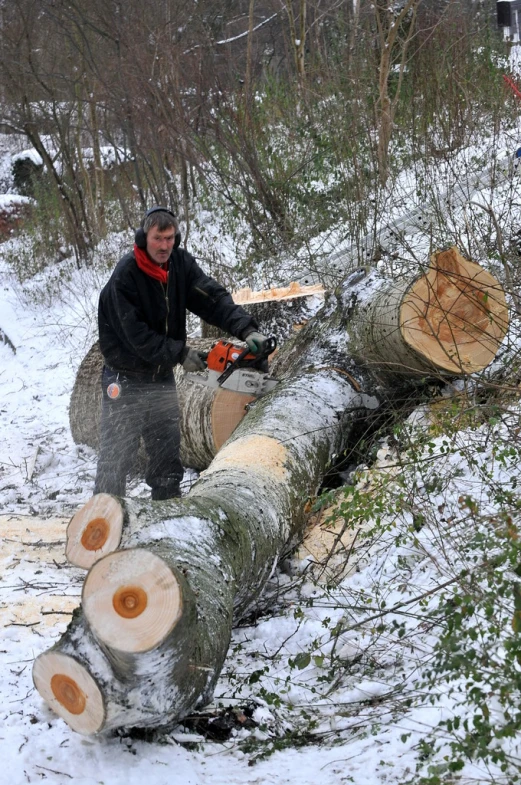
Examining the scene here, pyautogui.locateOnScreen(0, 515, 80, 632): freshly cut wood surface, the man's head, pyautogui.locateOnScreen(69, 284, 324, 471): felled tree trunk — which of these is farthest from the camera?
pyautogui.locateOnScreen(69, 284, 324, 471): felled tree trunk

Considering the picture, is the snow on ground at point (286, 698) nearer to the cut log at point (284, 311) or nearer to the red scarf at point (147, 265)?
the red scarf at point (147, 265)

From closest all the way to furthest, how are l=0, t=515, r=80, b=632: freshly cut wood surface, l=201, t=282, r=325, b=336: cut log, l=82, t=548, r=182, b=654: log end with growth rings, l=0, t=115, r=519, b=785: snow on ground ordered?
l=82, t=548, r=182, b=654: log end with growth rings < l=0, t=115, r=519, b=785: snow on ground < l=0, t=515, r=80, b=632: freshly cut wood surface < l=201, t=282, r=325, b=336: cut log

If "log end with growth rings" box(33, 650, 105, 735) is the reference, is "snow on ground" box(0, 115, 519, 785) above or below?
below

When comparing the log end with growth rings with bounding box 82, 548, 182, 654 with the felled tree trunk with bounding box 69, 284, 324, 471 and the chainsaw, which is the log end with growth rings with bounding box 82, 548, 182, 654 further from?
the felled tree trunk with bounding box 69, 284, 324, 471

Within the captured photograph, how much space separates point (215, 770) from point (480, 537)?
100cm

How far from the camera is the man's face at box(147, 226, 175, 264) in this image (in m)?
4.17

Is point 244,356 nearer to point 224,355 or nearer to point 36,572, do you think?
point 224,355

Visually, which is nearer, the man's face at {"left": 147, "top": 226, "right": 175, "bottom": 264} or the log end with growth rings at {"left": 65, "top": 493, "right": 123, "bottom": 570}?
the log end with growth rings at {"left": 65, "top": 493, "right": 123, "bottom": 570}

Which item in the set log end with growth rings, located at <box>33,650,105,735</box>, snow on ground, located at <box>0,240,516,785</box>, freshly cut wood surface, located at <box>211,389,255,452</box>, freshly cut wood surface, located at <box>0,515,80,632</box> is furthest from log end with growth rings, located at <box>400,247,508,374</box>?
log end with growth rings, located at <box>33,650,105,735</box>

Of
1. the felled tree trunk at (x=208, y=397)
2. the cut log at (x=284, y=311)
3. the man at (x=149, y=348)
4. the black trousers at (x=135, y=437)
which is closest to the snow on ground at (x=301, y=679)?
the black trousers at (x=135, y=437)

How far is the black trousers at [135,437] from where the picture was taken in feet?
14.8

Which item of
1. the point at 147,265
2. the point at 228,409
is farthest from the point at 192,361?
the point at 147,265

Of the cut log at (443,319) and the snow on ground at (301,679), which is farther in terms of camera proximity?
the cut log at (443,319)

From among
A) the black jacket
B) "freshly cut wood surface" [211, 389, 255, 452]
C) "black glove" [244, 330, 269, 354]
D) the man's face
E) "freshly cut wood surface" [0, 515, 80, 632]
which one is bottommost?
"freshly cut wood surface" [0, 515, 80, 632]
